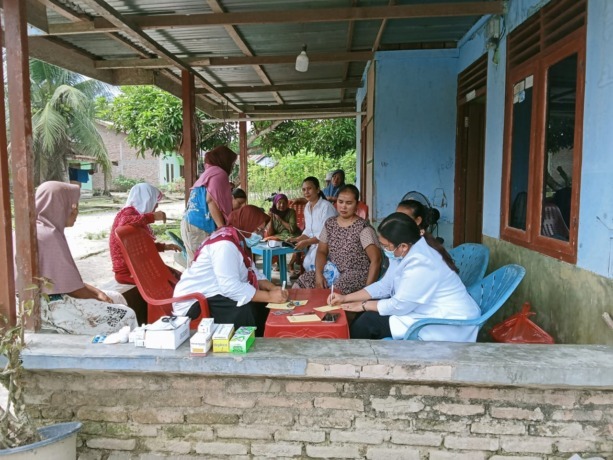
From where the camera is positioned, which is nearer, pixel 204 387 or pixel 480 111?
pixel 204 387

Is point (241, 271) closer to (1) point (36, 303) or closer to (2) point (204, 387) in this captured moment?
(2) point (204, 387)

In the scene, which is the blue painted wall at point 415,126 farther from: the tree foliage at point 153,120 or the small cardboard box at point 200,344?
the tree foliage at point 153,120

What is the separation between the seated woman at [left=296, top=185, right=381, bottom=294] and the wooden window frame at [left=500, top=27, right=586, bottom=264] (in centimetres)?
110

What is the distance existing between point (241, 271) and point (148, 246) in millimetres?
1129

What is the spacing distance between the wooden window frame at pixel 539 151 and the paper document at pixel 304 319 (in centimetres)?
154

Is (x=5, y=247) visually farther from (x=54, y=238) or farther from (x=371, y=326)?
(x=371, y=326)

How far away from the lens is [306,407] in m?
2.33

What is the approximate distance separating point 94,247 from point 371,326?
10.5 m

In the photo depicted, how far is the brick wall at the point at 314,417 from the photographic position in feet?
7.34

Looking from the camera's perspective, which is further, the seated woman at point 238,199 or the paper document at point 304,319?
the seated woman at point 238,199

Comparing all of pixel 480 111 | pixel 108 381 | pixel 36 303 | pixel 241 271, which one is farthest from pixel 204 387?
pixel 480 111

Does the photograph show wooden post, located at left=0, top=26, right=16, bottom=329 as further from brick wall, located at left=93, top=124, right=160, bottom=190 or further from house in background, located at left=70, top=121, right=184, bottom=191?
brick wall, located at left=93, top=124, right=160, bottom=190

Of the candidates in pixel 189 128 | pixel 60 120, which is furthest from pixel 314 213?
pixel 60 120

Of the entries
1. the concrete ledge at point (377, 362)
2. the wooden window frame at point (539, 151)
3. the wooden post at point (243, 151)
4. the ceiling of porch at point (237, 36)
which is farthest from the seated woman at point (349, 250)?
the wooden post at point (243, 151)
